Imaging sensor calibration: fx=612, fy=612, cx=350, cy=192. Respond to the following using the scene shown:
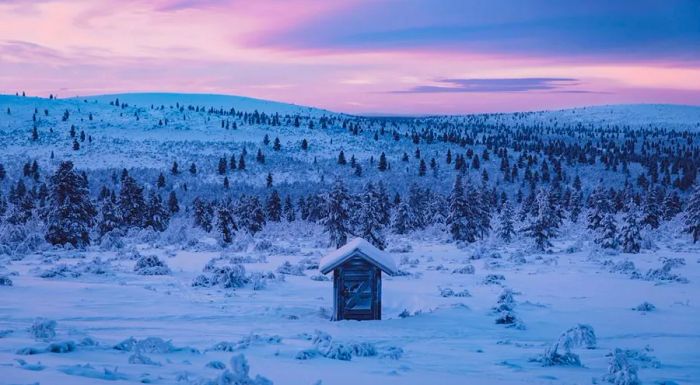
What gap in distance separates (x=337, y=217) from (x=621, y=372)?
30031mm

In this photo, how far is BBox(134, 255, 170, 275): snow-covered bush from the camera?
23845mm

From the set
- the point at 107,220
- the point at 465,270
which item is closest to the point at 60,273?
the point at 465,270

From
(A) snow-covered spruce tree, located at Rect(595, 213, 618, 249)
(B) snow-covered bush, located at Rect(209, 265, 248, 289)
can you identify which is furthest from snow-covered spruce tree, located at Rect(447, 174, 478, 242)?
(B) snow-covered bush, located at Rect(209, 265, 248, 289)

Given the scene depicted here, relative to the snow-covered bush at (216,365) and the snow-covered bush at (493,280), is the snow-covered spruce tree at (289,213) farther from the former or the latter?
the snow-covered bush at (216,365)

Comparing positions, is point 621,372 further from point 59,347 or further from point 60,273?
point 60,273

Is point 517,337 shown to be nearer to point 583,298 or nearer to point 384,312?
point 384,312

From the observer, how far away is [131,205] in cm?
4991

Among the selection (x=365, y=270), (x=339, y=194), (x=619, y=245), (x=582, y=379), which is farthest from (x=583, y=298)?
(x=339, y=194)

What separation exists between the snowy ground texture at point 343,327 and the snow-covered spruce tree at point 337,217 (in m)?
10.8

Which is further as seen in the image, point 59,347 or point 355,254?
point 355,254

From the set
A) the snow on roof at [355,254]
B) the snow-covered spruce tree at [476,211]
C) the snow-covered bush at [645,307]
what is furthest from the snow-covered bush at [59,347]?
the snow-covered spruce tree at [476,211]

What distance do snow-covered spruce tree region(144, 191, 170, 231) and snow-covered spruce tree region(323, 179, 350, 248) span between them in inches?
755

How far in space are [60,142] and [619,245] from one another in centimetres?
12093

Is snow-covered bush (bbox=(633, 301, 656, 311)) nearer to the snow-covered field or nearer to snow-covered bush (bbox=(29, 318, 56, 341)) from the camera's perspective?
the snow-covered field
